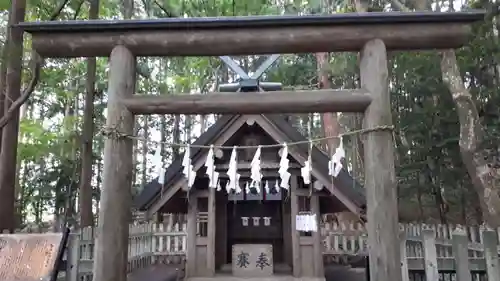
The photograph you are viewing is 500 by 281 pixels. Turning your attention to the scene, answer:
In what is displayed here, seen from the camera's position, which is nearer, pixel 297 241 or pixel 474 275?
pixel 474 275

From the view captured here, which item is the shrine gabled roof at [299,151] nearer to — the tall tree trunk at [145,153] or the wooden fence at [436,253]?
the wooden fence at [436,253]

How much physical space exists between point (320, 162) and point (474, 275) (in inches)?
133

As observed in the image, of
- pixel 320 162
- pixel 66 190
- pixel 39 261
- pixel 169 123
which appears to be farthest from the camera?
pixel 169 123

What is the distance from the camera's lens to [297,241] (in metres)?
8.30

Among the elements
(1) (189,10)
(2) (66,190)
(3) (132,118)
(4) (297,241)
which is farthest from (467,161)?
(2) (66,190)

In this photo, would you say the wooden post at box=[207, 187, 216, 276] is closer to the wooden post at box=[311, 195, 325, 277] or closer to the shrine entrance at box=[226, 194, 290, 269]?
the shrine entrance at box=[226, 194, 290, 269]

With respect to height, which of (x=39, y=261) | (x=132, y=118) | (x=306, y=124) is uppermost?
(x=306, y=124)

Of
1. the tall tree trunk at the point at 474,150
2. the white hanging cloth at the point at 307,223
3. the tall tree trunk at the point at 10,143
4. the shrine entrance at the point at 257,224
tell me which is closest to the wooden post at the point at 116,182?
the white hanging cloth at the point at 307,223

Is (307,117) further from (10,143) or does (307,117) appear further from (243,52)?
(243,52)

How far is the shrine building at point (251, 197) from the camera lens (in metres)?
8.20

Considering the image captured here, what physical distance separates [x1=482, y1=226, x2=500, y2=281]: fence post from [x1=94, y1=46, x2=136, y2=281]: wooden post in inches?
215

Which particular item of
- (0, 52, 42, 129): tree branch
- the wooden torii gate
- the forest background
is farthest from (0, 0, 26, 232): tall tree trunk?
the wooden torii gate

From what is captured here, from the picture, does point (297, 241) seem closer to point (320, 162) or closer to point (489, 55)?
point (320, 162)

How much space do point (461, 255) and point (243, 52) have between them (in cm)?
482
